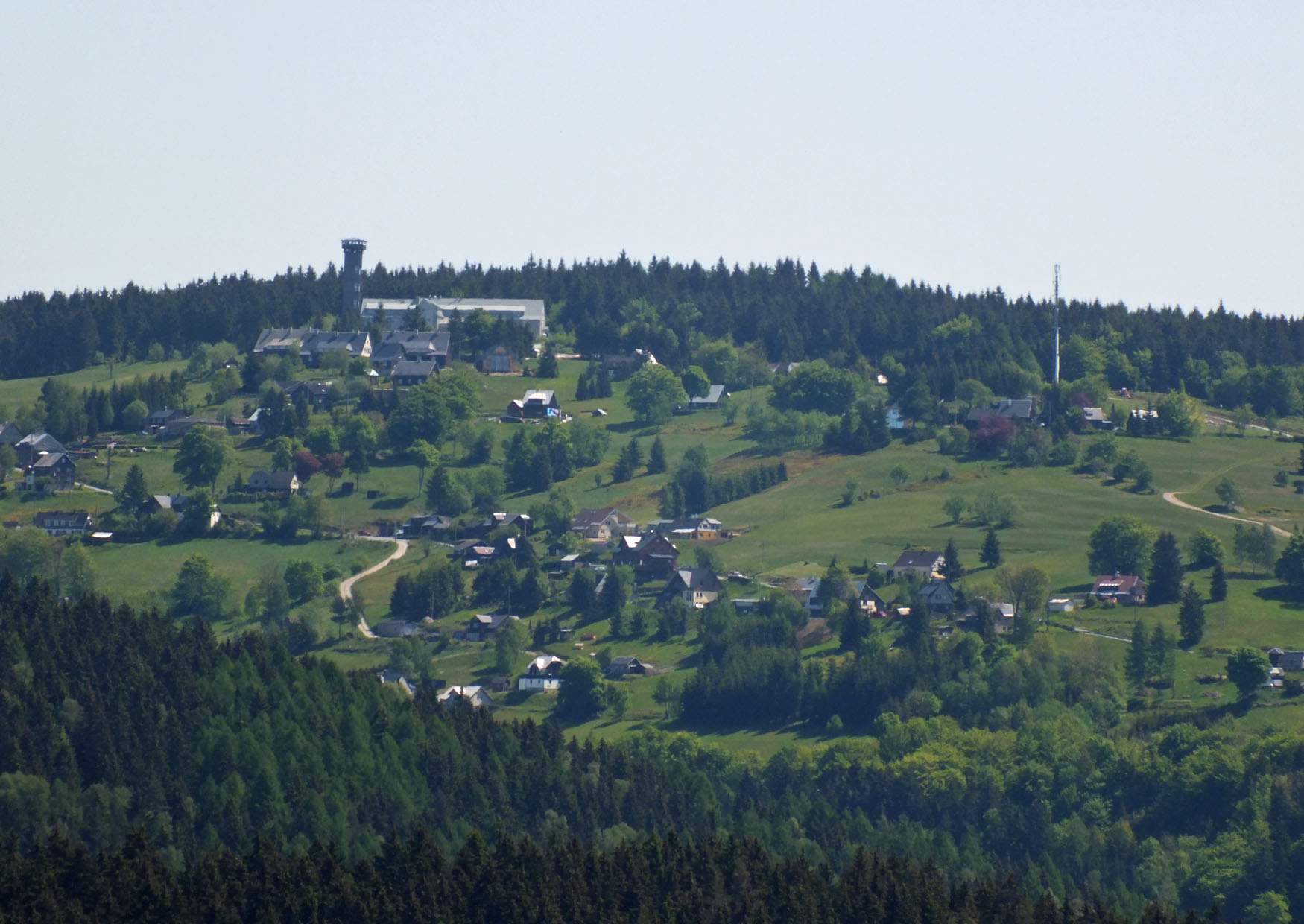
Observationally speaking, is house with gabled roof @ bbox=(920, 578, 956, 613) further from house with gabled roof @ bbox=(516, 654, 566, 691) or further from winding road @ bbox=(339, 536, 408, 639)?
winding road @ bbox=(339, 536, 408, 639)

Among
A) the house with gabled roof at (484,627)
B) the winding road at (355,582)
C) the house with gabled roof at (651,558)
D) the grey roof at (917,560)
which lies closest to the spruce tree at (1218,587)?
the grey roof at (917,560)

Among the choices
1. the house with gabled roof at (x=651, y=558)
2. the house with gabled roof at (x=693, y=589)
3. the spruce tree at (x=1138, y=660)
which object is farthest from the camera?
the house with gabled roof at (x=651, y=558)

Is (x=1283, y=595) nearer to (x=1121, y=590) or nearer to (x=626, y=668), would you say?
(x=1121, y=590)

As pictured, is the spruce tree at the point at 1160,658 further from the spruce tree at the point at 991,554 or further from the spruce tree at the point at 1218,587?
the spruce tree at the point at 991,554

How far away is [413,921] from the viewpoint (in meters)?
98.0

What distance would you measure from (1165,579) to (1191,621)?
11.1 m

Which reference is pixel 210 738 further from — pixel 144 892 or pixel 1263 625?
pixel 1263 625

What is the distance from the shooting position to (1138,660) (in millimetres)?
164000

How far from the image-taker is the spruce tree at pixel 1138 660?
163375 mm

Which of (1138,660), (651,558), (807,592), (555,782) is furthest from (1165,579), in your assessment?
(555,782)

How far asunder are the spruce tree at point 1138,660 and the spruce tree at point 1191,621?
471 cm

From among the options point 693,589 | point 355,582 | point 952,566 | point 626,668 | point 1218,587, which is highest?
point 952,566

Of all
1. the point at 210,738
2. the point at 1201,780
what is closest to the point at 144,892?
the point at 210,738

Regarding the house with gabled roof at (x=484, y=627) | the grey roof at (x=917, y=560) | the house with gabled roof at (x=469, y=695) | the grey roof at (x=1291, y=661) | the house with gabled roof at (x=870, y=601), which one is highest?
the grey roof at (x=917, y=560)
